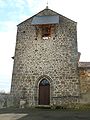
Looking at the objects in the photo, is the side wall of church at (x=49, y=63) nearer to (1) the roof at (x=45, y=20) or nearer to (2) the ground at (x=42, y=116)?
(1) the roof at (x=45, y=20)

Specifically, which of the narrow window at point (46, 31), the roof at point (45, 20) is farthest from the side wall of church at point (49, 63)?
the roof at point (45, 20)

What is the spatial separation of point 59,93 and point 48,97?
3.39ft

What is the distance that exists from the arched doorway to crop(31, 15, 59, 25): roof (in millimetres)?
5036

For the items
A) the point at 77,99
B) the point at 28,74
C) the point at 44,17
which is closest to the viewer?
the point at 77,99

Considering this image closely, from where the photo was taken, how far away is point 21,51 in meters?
17.8

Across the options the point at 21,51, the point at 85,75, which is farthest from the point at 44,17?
the point at 85,75

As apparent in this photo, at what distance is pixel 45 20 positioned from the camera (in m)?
17.6

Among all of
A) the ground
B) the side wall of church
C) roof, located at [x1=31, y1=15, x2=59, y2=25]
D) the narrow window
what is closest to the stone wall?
the side wall of church

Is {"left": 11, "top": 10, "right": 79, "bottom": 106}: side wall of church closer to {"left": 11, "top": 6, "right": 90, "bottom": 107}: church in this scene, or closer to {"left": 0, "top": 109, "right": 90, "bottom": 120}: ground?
{"left": 11, "top": 6, "right": 90, "bottom": 107}: church

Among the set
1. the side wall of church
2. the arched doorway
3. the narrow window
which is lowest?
the arched doorway

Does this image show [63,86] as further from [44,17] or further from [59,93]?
[44,17]

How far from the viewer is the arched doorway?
16183 millimetres

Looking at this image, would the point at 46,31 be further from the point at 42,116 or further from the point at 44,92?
the point at 42,116

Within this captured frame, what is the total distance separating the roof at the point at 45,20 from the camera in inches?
682
